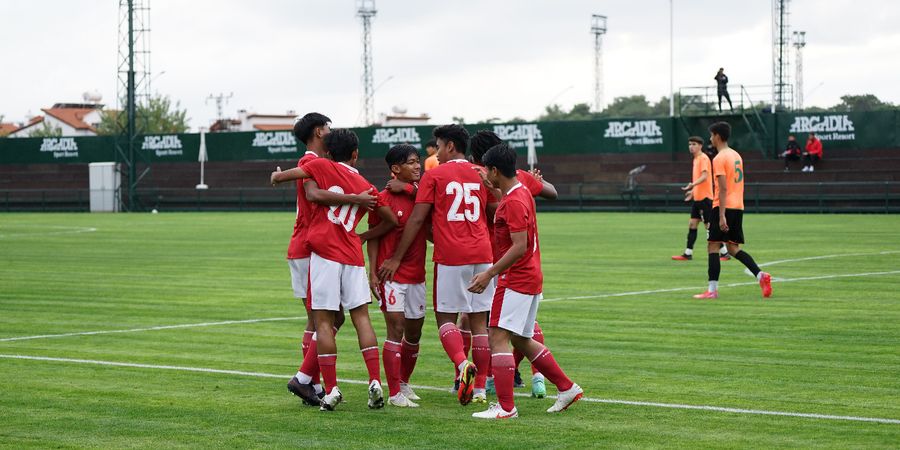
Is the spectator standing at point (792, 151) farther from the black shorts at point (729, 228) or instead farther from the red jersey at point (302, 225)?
the red jersey at point (302, 225)

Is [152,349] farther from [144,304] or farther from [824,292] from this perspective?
[824,292]

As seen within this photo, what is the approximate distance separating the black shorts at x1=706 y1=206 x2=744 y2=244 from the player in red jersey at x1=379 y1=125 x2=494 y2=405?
7900 millimetres

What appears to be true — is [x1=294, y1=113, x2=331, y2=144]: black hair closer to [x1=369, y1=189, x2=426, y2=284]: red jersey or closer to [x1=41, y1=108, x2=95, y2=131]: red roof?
[x1=369, y1=189, x2=426, y2=284]: red jersey

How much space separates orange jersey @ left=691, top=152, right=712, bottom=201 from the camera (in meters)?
23.8

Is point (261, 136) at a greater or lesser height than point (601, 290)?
greater

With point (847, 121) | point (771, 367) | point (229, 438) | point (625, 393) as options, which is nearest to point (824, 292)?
point (771, 367)

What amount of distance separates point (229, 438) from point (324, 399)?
1.06 m

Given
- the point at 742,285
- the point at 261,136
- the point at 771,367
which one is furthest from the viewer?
the point at 261,136

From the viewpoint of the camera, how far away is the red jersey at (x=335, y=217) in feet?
29.7

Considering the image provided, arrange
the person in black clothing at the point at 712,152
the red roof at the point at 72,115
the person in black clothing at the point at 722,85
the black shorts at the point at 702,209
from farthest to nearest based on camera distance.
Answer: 1. the red roof at the point at 72,115
2. the person in black clothing at the point at 722,85
3. the person in black clothing at the point at 712,152
4. the black shorts at the point at 702,209

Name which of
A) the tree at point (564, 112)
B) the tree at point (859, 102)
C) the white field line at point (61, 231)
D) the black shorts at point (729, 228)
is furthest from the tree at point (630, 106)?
the black shorts at point (729, 228)

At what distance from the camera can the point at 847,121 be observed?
1896 inches

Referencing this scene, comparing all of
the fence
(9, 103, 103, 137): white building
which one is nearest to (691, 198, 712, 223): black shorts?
the fence

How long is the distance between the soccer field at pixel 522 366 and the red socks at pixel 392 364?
Result: 0.85 feet
